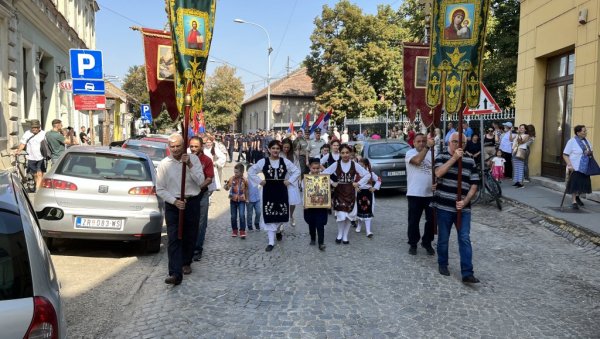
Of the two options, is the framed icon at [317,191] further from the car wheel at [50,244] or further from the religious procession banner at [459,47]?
the car wheel at [50,244]

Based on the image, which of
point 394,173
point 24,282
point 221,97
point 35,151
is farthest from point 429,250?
point 221,97

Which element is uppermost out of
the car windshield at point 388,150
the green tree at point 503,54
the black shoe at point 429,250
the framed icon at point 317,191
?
the green tree at point 503,54

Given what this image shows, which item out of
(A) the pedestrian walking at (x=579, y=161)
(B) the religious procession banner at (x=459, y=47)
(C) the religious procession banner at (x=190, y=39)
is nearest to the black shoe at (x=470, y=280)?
(B) the religious procession banner at (x=459, y=47)

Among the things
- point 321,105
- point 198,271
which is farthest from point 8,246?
point 321,105

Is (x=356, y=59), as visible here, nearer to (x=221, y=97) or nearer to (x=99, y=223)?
(x=221, y=97)

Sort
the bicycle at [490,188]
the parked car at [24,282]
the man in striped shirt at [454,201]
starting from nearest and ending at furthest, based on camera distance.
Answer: the parked car at [24,282] → the man in striped shirt at [454,201] → the bicycle at [490,188]

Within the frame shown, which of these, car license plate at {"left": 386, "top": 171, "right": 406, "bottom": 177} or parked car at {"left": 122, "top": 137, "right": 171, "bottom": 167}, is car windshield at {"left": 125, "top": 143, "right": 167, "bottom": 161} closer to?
parked car at {"left": 122, "top": 137, "right": 171, "bottom": 167}

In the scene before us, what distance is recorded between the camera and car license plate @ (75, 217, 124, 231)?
21.7ft

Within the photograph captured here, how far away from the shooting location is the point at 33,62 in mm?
17266

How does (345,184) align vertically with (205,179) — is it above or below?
below

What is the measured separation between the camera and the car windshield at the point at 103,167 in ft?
22.9

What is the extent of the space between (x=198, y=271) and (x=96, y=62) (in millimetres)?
5766

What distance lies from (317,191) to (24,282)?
5453mm

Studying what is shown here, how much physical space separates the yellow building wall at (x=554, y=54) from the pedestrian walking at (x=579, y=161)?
1818 mm
